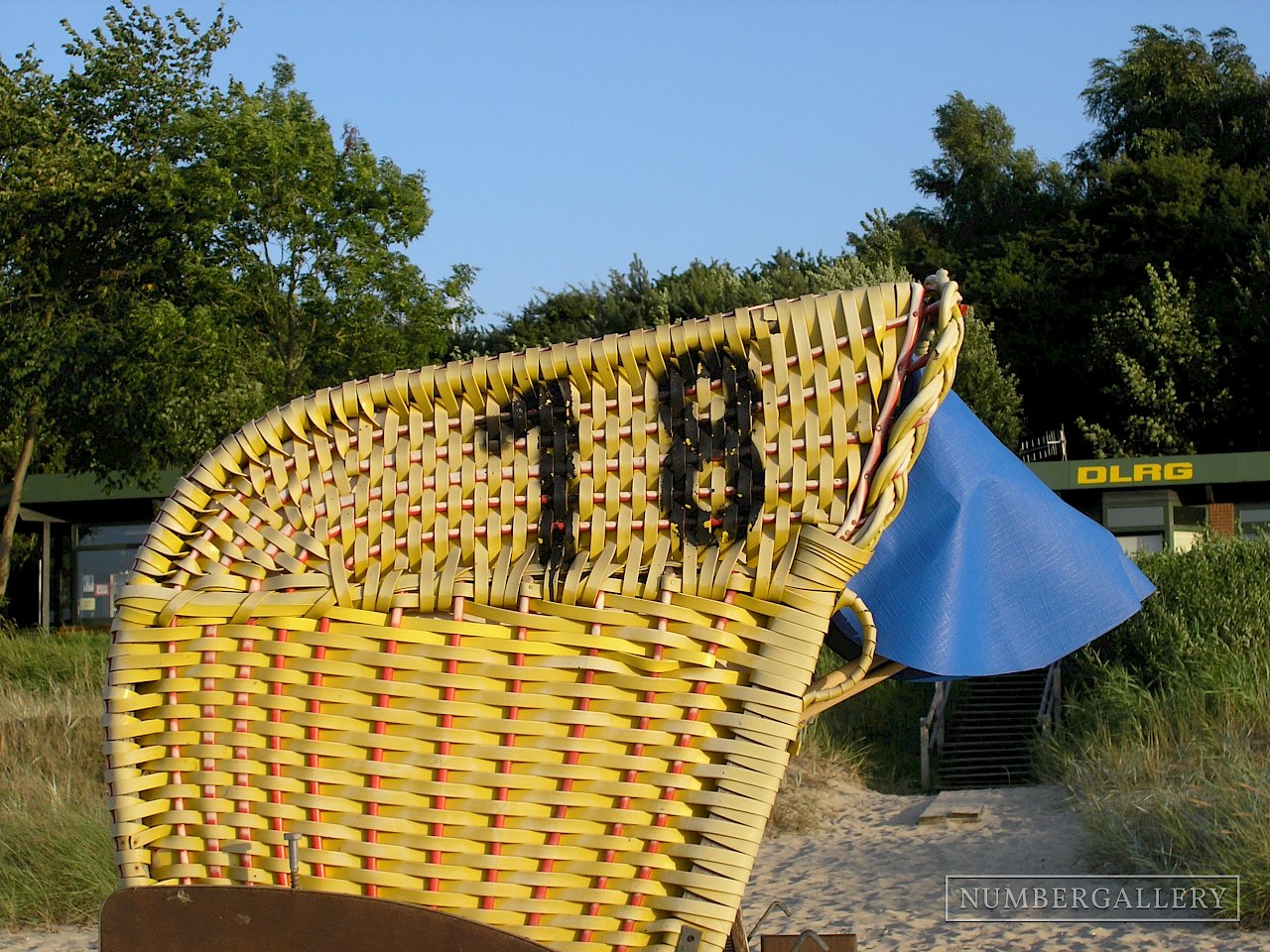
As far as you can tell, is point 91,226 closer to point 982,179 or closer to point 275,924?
point 275,924

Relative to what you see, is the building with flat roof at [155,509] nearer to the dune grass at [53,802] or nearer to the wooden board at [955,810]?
the dune grass at [53,802]

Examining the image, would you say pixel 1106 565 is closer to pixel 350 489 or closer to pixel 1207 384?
pixel 350 489

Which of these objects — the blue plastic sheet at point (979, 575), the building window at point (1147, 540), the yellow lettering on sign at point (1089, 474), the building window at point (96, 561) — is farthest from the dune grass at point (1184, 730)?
the building window at point (96, 561)

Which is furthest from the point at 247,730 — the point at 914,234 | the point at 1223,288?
the point at 914,234

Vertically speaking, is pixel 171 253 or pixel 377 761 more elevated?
pixel 171 253

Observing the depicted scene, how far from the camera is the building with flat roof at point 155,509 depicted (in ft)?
70.1

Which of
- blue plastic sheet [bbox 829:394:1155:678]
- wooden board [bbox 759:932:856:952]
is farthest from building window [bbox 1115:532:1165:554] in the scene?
wooden board [bbox 759:932:856:952]

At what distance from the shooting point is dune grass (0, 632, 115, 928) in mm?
7285

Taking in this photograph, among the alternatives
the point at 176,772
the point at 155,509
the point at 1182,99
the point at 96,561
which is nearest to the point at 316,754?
the point at 176,772

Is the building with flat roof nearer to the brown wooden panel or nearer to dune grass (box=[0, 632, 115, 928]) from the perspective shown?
dune grass (box=[0, 632, 115, 928])

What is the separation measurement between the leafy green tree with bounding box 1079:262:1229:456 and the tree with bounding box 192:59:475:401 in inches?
728

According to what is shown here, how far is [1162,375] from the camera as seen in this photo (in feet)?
101

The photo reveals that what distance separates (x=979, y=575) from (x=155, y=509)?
21276 mm

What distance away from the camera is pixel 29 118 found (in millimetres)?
15266
